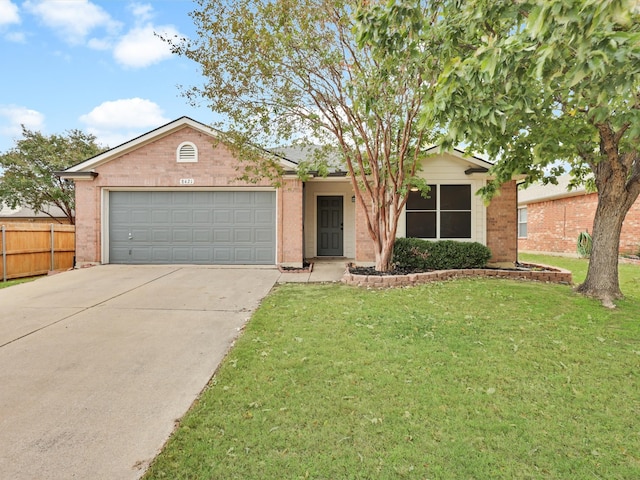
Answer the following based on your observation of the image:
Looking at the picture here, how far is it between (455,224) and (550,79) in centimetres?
766

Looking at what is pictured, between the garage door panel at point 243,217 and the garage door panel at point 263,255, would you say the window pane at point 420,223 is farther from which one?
the garage door panel at point 243,217

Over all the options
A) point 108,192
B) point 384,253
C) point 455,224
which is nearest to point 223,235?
point 108,192

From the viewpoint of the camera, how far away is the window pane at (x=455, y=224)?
1030 cm

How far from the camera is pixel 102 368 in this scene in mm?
3584

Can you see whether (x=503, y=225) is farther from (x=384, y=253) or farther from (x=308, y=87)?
(x=308, y=87)

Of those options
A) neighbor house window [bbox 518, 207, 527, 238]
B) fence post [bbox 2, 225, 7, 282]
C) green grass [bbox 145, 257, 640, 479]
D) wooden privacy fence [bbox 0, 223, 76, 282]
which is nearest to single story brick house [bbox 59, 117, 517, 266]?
wooden privacy fence [bbox 0, 223, 76, 282]

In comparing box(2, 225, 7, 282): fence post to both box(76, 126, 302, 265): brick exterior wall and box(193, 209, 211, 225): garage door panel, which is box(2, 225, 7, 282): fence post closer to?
box(76, 126, 302, 265): brick exterior wall

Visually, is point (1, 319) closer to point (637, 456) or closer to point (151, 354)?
point (151, 354)

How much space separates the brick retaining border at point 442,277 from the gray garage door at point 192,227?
370 centimetres

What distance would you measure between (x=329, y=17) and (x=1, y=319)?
8.38 metres

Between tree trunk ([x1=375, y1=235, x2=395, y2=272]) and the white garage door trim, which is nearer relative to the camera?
tree trunk ([x1=375, y1=235, x2=395, y2=272])

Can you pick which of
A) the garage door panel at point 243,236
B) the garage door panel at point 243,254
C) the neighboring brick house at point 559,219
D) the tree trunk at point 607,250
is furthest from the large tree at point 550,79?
the neighboring brick house at point 559,219

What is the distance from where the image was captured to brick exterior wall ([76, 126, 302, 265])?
10.6 meters

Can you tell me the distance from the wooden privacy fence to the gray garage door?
2.67 metres
